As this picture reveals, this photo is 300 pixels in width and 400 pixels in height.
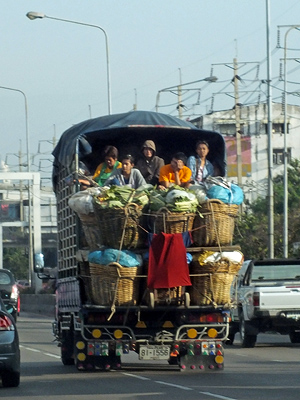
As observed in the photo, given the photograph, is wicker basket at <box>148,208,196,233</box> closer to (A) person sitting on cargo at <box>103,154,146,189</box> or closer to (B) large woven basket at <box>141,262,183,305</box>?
(B) large woven basket at <box>141,262,183,305</box>

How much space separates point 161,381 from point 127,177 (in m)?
3.04

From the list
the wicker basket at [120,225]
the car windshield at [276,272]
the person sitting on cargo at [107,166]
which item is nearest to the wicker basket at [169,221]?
the wicker basket at [120,225]

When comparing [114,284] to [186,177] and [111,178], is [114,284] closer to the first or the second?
[111,178]

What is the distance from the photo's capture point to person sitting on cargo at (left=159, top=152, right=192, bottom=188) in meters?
14.9

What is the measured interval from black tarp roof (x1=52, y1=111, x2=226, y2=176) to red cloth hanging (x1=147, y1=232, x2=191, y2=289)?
2.54m

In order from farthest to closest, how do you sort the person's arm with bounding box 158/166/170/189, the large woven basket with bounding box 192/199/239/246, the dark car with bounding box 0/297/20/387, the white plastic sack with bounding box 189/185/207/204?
1. the person's arm with bounding box 158/166/170/189
2. the white plastic sack with bounding box 189/185/207/204
3. the large woven basket with bounding box 192/199/239/246
4. the dark car with bounding box 0/297/20/387

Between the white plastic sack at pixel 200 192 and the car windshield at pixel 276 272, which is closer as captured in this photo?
the white plastic sack at pixel 200 192

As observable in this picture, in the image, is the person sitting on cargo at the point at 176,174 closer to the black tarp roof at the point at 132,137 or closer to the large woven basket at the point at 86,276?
the black tarp roof at the point at 132,137

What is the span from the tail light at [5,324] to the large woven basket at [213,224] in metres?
2.68

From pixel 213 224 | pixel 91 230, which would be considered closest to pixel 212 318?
pixel 213 224

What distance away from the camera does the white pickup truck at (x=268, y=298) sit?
21.0m

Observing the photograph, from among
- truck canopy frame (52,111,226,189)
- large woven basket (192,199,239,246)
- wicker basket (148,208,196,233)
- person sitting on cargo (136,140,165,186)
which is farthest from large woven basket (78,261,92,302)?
person sitting on cargo (136,140,165,186)

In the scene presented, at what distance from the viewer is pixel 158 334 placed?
14.3m

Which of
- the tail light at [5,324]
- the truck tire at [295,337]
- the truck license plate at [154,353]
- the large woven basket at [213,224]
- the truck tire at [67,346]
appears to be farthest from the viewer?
the truck tire at [295,337]
